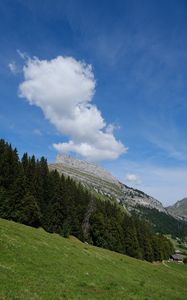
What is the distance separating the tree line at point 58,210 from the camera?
78375 mm

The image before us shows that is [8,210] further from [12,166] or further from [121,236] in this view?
[121,236]

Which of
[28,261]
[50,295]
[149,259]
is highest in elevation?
[149,259]

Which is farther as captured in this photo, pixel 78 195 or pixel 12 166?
pixel 78 195

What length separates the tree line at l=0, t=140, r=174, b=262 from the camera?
78375 mm

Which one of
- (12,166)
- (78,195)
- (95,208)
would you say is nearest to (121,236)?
(95,208)

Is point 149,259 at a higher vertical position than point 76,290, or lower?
higher

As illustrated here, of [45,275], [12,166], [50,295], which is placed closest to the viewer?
[50,295]

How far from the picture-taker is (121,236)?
11131cm

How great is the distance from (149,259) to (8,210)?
69.6 meters

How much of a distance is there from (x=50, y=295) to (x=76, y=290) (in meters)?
4.65

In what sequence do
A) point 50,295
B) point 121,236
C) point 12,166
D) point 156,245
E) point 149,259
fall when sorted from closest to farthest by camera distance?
point 50,295 → point 12,166 → point 121,236 → point 149,259 → point 156,245

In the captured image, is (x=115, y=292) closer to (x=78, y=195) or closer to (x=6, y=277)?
(x=6, y=277)

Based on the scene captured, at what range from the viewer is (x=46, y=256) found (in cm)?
3472

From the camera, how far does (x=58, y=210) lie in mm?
93438
